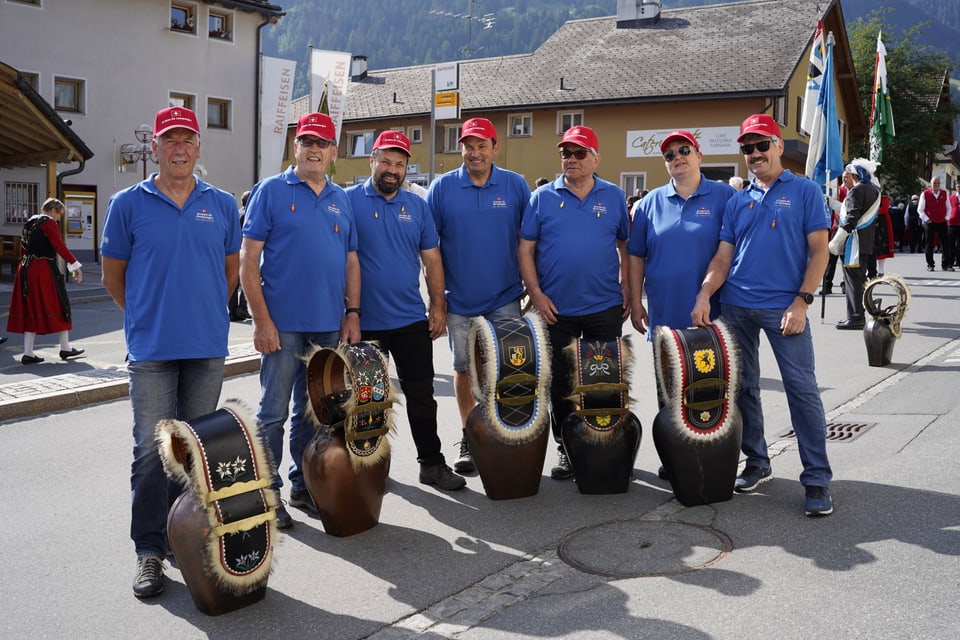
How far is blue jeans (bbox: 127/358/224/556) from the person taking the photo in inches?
172

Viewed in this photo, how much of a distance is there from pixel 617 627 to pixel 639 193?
25.7 metres

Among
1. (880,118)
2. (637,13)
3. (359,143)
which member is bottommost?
(880,118)

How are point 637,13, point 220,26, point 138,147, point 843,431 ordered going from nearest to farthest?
point 843,431 → point 138,147 → point 220,26 → point 637,13

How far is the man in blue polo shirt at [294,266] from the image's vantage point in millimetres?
5129

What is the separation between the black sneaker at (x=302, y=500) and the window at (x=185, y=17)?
1149 inches

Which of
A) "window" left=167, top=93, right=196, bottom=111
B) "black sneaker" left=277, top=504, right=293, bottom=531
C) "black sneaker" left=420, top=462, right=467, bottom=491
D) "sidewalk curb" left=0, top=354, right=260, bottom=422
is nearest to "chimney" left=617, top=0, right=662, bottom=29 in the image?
"window" left=167, top=93, right=196, bottom=111

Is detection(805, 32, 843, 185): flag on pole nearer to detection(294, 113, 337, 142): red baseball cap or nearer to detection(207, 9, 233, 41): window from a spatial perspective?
detection(294, 113, 337, 142): red baseball cap

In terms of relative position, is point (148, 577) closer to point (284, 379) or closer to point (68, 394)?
point (284, 379)

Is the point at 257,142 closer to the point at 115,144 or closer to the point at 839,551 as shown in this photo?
the point at 115,144

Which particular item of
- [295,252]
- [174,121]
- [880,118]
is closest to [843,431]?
[295,252]

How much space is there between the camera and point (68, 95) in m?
29.3

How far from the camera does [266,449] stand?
4.11m

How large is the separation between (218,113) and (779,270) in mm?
30665

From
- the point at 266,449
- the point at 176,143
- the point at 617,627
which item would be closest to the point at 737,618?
the point at 617,627
